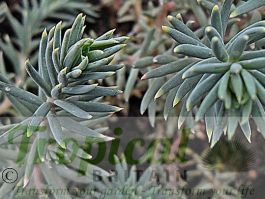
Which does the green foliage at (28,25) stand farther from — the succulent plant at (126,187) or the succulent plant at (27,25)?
the succulent plant at (126,187)

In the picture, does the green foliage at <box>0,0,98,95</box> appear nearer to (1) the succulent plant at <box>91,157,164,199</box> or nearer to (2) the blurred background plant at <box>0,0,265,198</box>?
(2) the blurred background plant at <box>0,0,265,198</box>

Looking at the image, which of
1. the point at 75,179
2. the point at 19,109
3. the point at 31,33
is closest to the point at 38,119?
the point at 19,109

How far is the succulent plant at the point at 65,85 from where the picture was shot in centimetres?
88

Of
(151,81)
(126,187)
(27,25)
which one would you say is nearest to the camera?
(126,187)

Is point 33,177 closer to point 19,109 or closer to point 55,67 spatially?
point 19,109

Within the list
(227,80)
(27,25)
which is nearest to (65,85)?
(227,80)

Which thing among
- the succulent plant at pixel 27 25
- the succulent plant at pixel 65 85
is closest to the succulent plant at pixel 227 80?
the succulent plant at pixel 65 85

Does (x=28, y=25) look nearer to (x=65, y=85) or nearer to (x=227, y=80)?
(x=65, y=85)

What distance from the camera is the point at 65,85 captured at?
0.92m

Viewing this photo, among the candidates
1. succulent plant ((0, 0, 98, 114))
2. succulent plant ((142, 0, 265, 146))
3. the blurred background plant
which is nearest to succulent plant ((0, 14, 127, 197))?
succulent plant ((142, 0, 265, 146))

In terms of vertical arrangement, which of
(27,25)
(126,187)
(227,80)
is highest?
(27,25)

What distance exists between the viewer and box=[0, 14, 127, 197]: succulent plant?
88 centimetres

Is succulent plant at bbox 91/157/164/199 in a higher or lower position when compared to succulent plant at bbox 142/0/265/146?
lower

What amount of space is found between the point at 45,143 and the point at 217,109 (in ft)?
1.22
